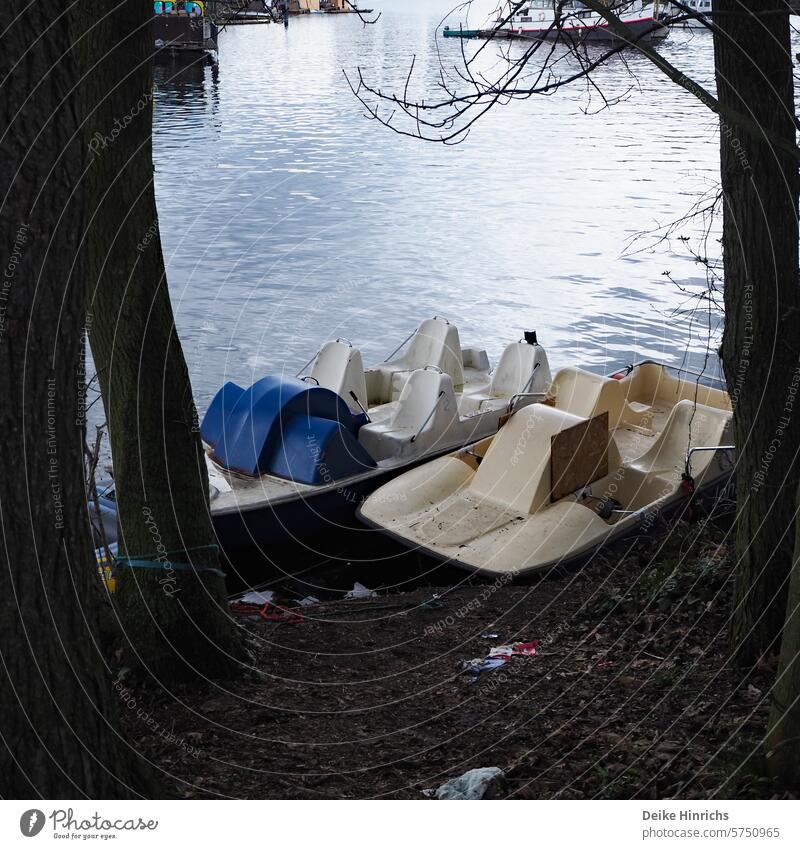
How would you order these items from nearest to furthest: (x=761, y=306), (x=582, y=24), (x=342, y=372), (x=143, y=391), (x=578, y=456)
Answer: (x=761, y=306) → (x=143, y=391) → (x=582, y=24) → (x=578, y=456) → (x=342, y=372)

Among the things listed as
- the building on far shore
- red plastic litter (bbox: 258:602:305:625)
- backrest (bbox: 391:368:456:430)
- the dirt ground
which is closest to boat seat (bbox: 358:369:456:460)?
backrest (bbox: 391:368:456:430)

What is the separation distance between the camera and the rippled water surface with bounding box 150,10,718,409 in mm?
24281

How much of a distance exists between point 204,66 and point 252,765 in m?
64.1

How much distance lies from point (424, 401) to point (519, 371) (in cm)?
195

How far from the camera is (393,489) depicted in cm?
1167

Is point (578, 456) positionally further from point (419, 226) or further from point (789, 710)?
point (419, 226)

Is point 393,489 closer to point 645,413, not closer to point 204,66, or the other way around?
point 645,413

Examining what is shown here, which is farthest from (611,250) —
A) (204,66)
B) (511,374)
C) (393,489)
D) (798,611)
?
(204,66)

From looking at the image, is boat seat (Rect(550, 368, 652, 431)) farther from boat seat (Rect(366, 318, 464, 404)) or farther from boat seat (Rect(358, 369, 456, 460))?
boat seat (Rect(366, 318, 464, 404))

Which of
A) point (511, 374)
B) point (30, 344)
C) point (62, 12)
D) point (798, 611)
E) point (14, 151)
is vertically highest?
point (62, 12)

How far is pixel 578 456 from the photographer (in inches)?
437

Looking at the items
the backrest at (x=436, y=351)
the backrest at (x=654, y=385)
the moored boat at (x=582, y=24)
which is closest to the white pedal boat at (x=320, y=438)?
the backrest at (x=436, y=351)

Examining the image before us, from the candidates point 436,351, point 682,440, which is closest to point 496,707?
point 682,440

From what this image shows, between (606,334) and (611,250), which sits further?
(611,250)
